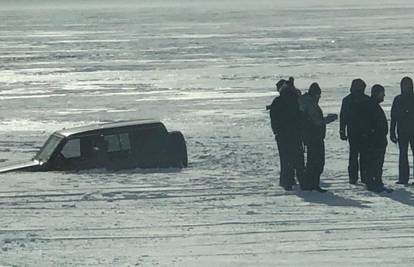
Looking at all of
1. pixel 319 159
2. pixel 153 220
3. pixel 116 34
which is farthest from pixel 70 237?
pixel 116 34

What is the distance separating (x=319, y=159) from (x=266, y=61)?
32.6 metres

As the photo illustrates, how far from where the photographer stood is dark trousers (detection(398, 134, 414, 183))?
49.2ft

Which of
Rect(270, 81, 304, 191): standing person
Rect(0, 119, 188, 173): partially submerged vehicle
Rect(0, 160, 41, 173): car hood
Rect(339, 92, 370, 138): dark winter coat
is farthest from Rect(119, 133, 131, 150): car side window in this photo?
Rect(339, 92, 370, 138): dark winter coat

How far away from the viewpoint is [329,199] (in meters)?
14.2

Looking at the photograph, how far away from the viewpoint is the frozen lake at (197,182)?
433 inches

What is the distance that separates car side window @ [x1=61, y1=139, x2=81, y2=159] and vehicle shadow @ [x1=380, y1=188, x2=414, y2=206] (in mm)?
5587

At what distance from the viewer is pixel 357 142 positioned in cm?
1477

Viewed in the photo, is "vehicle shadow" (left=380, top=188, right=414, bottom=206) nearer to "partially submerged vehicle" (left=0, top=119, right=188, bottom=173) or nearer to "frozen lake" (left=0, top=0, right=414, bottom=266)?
"frozen lake" (left=0, top=0, right=414, bottom=266)

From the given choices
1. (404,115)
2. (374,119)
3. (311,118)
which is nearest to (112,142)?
(311,118)

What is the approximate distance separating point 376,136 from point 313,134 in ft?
2.81

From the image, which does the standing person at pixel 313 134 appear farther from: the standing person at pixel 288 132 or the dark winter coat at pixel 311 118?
the standing person at pixel 288 132

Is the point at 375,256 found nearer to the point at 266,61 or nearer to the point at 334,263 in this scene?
the point at 334,263

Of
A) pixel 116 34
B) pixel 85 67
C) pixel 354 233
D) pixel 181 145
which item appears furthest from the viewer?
pixel 116 34

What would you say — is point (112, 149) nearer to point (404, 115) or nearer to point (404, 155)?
point (404, 155)
